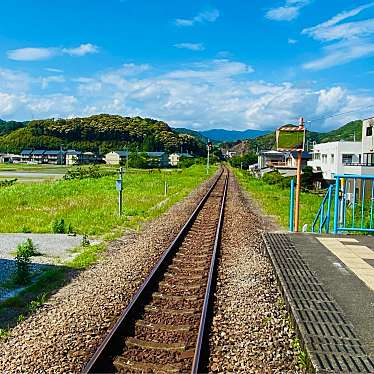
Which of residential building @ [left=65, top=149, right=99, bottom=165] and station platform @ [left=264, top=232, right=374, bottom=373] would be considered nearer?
station platform @ [left=264, top=232, right=374, bottom=373]

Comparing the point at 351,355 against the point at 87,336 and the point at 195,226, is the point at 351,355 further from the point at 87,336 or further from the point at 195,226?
the point at 195,226

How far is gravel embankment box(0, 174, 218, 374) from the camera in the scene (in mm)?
4250

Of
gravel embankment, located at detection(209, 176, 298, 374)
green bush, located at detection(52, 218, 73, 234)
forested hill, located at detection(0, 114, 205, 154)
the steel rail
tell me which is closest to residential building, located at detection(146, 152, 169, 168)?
forested hill, located at detection(0, 114, 205, 154)

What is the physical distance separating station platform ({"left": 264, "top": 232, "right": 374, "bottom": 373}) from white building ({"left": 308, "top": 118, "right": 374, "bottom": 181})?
17.8 m

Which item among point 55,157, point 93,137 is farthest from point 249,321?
point 93,137

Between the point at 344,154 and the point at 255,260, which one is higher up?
the point at 344,154

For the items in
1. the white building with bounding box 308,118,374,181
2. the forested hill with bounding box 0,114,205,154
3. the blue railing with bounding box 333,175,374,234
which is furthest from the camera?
the forested hill with bounding box 0,114,205,154

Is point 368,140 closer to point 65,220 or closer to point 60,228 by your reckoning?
point 65,220

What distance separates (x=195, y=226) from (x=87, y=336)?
8278 millimetres

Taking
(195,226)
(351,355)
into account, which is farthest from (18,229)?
(351,355)

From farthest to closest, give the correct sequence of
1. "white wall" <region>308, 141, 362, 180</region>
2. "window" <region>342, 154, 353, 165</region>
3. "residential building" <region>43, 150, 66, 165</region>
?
"residential building" <region>43, 150, 66, 165</region> → "window" <region>342, 154, 353, 165</region> → "white wall" <region>308, 141, 362, 180</region>

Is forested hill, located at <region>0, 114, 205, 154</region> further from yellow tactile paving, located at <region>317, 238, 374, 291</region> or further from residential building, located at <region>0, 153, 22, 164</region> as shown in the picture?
yellow tactile paving, located at <region>317, 238, 374, 291</region>

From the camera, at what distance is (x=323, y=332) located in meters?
4.43

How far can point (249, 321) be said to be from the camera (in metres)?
5.25
